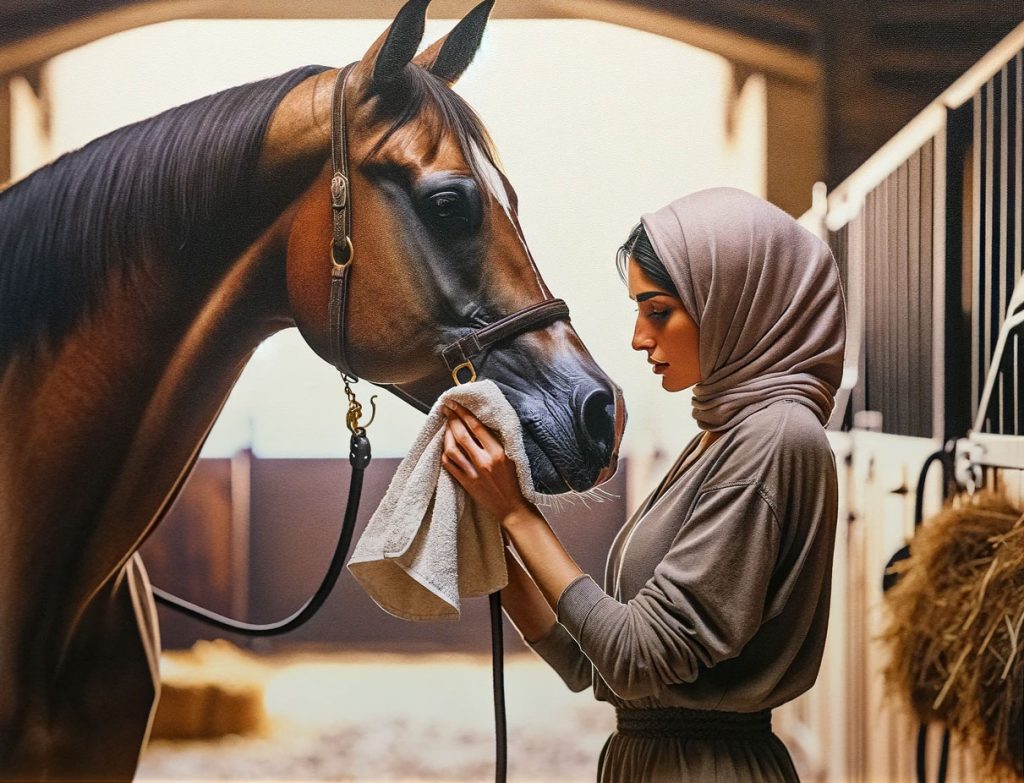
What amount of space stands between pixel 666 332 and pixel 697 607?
365mm

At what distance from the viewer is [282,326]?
5.14ft

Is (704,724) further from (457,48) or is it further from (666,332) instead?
(457,48)

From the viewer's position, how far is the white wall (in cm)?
164

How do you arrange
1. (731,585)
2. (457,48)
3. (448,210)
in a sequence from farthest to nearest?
(457,48) < (448,210) < (731,585)

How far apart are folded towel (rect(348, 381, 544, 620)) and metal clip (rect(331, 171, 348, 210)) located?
1.20 feet

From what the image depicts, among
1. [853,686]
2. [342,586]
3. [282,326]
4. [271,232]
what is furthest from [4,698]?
[853,686]

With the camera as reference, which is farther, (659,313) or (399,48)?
(399,48)

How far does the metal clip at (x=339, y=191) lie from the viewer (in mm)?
1409

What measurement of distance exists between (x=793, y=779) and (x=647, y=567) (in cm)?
33

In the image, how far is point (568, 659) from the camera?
1.32 metres

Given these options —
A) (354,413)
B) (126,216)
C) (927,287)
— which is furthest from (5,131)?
(927,287)

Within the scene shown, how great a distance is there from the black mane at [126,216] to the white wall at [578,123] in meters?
0.22

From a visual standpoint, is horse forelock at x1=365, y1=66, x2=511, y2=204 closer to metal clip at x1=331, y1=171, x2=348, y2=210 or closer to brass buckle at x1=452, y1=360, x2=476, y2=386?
metal clip at x1=331, y1=171, x2=348, y2=210

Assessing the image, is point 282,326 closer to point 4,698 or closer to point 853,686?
point 4,698
